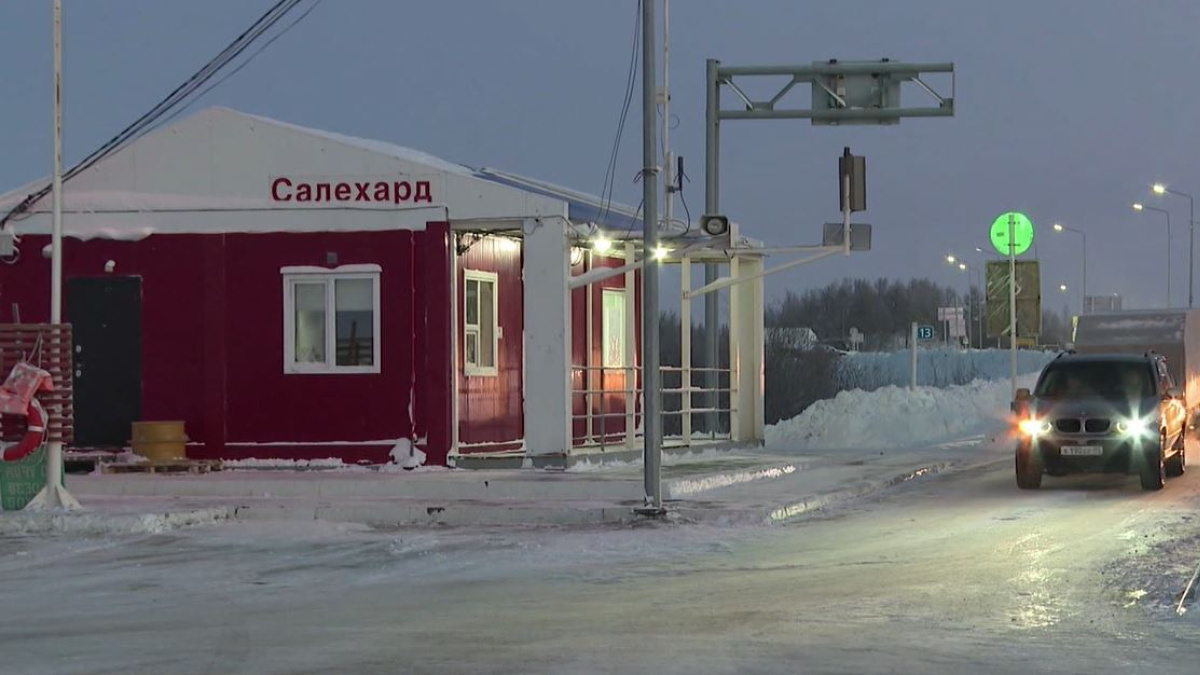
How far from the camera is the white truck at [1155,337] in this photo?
1420 inches

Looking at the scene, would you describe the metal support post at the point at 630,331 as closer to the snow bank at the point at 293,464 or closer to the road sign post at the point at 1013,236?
the snow bank at the point at 293,464

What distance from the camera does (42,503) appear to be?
18656 millimetres

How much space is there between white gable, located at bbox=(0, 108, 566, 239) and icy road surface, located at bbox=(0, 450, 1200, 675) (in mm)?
6419

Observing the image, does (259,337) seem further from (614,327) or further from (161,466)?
(614,327)

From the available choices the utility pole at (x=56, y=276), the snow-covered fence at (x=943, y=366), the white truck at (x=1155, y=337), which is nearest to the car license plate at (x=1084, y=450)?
the utility pole at (x=56, y=276)

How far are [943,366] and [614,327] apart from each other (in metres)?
58.0

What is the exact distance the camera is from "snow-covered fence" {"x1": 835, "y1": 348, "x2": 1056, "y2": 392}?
78.0 m

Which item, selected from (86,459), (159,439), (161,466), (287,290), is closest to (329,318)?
(287,290)

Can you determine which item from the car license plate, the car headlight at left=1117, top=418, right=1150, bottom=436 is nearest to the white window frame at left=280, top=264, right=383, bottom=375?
the car license plate

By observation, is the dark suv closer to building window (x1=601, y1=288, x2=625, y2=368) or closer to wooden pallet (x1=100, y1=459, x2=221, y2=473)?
building window (x1=601, y1=288, x2=625, y2=368)

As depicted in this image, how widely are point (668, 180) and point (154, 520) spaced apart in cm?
1005

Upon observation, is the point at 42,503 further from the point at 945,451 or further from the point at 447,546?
the point at 945,451

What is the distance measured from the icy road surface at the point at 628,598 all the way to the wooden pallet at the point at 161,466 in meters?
4.77

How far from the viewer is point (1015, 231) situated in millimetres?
35656
